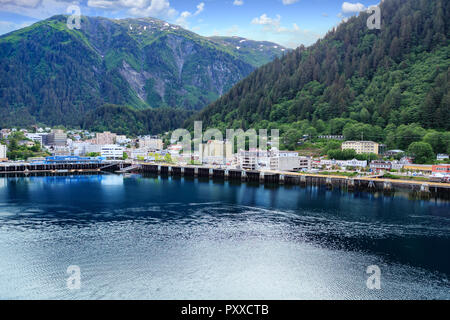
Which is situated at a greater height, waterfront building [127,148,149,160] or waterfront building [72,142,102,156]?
waterfront building [72,142,102,156]

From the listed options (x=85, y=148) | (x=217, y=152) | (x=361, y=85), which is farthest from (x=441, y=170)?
(x=85, y=148)

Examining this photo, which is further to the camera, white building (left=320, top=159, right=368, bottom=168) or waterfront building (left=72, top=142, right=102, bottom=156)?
waterfront building (left=72, top=142, right=102, bottom=156)

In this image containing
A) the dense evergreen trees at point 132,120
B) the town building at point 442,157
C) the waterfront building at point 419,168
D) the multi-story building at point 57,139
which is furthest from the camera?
the dense evergreen trees at point 132,120

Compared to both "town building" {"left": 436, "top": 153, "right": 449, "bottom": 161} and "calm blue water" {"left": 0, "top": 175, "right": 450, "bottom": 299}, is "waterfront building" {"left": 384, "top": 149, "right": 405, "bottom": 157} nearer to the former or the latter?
"town building" {"left": 436, "top": 153, "right": 449, "bottom": 161}

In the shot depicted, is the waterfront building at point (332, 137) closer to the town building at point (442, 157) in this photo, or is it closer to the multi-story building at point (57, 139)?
the town building at point (442, 157)

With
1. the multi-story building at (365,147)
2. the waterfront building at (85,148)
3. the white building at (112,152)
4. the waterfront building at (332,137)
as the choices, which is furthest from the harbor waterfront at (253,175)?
the waterfront building at (85,148)

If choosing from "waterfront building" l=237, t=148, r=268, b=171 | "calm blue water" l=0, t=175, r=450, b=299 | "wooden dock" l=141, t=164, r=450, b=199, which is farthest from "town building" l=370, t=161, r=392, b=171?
"waterfront building" l=237, t=148, r=268, b=171

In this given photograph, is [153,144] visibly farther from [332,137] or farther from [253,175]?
[253,175]
